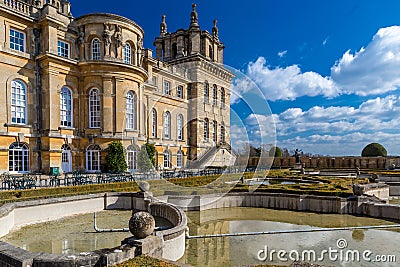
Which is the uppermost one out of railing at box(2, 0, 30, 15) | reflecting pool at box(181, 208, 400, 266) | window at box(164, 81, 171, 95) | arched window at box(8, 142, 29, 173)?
railing at box(2, 0, 30, 15)

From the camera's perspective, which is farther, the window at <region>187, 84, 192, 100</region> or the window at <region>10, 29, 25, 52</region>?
the window at <region>187, 84, 192, 100</region>

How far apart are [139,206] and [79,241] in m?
5.99

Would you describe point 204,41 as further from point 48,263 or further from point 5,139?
point 48,263

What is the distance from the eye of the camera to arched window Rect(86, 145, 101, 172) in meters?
26.9

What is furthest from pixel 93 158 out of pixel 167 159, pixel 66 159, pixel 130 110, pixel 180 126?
pixel 180 126

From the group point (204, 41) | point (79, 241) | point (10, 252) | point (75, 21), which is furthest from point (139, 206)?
point (204, 41)

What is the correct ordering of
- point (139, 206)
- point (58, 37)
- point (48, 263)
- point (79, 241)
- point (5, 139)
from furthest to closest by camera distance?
point (58, 37) → point (5, 139) → point (139, 206) → point (79, 241) → point (48, 263)

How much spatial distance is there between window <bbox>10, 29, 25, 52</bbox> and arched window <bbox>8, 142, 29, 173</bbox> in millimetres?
7753

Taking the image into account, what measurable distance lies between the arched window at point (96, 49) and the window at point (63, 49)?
223cm

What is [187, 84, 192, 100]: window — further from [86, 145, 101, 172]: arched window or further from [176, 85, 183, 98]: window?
[86, 145, 101, 172]: arched window

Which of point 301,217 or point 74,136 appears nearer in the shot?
point 301,217

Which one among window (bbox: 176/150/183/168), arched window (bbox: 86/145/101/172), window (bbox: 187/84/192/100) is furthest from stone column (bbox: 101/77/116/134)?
window (bbox: 187/84/192/100)

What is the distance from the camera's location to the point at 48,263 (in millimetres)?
5805

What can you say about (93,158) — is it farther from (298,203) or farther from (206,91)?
(206,91)
